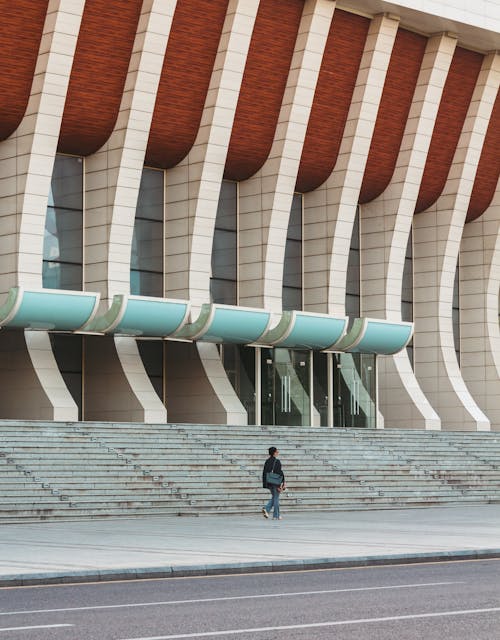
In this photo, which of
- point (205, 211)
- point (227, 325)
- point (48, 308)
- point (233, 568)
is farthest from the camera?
point (205, 211)

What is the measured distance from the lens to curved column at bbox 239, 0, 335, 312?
42500mm

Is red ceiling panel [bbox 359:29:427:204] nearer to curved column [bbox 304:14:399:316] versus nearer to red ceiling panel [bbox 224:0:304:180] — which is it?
curved column [bbox 304:14:399:316]

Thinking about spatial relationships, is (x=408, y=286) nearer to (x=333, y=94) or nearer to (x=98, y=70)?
(x=333, y=94)

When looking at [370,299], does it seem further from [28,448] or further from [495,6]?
[28,448]

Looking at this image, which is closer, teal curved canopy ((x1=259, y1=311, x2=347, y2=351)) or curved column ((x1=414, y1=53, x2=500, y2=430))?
teal curved canopy ((x1=259, y1=311, x2=347, y2=351))

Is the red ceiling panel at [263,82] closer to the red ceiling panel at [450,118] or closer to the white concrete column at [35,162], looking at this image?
the white concrete column at [35,162]

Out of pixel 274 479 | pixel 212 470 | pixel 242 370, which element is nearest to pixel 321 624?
pixel 274 479

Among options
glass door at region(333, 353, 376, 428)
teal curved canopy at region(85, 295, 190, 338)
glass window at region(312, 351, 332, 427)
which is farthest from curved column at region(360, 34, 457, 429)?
teal curved canopy at region(85, 295, 190, 338)

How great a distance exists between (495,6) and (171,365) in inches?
687

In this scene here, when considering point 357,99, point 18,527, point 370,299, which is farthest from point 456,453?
point 18,527

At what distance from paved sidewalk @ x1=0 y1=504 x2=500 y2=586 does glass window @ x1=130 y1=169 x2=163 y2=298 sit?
15.5 meters

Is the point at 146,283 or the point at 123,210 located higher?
the point at 123,210

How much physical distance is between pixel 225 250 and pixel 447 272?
9.67m

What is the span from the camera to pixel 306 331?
4281cm
